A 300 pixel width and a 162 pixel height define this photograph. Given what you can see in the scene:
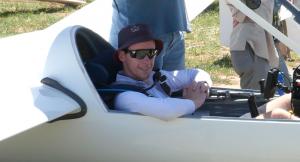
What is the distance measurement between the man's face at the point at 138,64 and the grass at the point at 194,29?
124 inches

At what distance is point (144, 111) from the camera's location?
10.7 feet

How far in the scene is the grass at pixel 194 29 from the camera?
23.9 ft

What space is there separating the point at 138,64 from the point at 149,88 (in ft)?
0.50

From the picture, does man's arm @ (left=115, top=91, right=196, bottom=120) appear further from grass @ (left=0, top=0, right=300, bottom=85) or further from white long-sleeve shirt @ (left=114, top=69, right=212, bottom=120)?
grass @ (left=0, top=0, right=300, bottom=85)

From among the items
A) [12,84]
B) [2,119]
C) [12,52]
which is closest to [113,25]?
[12,52]

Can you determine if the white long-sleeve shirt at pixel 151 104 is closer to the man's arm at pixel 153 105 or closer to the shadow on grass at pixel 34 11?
the man's arm at pixel 153 105

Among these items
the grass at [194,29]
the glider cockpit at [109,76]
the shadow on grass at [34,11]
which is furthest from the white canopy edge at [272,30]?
the shadow on grass at [34,11]

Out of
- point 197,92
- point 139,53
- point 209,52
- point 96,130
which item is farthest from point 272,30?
point 209,52

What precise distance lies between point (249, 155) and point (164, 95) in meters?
0.72

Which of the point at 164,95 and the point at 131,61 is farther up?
the point at 131,61

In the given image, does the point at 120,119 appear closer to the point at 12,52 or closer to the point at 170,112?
the point at 170,112

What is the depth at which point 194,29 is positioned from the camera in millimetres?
9523

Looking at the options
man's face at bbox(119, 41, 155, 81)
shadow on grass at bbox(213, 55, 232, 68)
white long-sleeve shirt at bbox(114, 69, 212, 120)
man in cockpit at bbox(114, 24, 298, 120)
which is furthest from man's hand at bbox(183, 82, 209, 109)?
shadow on grass at bbox(213, 55, 232, 68)

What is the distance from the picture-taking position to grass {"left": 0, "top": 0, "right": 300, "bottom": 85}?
23.9ft
